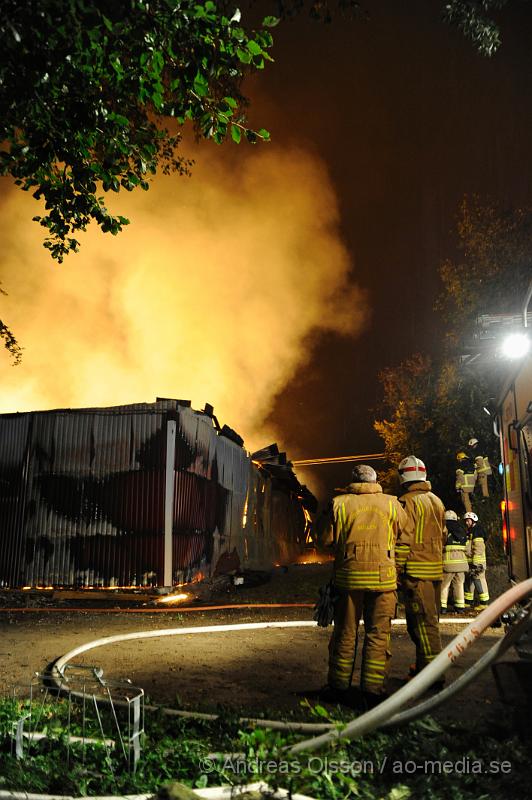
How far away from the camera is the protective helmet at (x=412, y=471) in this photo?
19.5ft

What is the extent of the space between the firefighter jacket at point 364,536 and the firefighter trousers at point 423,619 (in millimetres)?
536

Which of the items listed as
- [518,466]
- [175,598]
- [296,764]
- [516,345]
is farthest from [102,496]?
[296,764]

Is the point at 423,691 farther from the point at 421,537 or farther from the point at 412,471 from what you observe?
the point at 412,471

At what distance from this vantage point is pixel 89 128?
570 cm

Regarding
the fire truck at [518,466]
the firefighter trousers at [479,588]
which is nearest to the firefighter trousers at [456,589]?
the firefighter trousers at [479,588]

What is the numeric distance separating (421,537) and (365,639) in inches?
43.6

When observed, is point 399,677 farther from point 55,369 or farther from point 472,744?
point 55,369

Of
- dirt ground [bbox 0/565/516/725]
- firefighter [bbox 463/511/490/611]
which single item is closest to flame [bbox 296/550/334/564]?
firefighter [bbox 463/511/490/611]

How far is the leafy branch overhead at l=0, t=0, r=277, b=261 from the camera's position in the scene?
4.57 meters

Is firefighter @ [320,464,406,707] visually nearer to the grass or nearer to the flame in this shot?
the grass

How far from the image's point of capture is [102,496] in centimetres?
1234

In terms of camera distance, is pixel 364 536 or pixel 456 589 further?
pixel 456 589

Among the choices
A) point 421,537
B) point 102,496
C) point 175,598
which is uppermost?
point 102,496

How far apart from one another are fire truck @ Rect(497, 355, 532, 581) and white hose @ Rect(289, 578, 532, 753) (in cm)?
195
